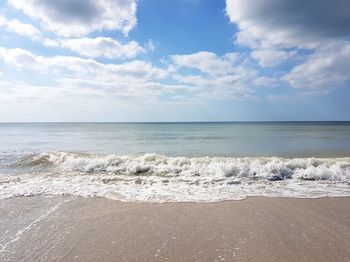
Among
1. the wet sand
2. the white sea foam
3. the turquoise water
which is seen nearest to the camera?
the wet sand

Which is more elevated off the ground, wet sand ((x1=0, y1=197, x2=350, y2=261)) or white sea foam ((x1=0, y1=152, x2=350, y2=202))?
wet sand ((x1=0, y1=197, x2=350, y2=261))

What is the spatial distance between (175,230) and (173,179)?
6071 mm

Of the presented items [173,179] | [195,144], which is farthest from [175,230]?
[195,144]

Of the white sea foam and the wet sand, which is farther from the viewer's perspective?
the white sea foam

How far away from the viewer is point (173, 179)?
1220 cm

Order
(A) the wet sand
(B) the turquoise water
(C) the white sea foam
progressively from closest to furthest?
(A) the wet sand < (C) the white sea foam < (B) the turquoise water

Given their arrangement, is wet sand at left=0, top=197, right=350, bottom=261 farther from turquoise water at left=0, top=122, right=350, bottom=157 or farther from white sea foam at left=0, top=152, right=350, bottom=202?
turquoise water at left=0, top=122, right=350, bottom=157

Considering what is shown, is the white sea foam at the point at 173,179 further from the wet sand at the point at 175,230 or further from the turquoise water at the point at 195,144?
the turquoise water at the point at 195,144

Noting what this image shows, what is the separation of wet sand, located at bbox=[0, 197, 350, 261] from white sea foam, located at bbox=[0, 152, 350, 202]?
115 centimetres

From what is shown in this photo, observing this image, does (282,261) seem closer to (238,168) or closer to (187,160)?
(238,168)

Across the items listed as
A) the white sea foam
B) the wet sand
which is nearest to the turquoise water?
the white sea foam

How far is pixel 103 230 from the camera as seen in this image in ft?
20.2

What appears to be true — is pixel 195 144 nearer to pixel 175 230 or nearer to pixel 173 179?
pixel 173 179

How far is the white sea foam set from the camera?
957 cm
